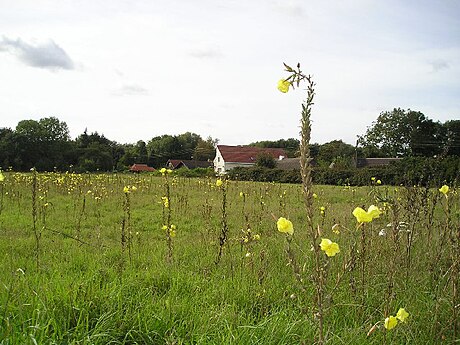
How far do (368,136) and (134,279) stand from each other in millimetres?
61865

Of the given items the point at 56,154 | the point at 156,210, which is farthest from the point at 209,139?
the point at 156,210

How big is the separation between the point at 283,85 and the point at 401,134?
210ft

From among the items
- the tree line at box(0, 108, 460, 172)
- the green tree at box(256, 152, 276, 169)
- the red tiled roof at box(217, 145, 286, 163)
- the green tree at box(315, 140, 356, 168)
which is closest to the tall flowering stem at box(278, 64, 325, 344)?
the tree line at box(0, 108, 460, 172)

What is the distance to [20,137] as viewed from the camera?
41531 mm

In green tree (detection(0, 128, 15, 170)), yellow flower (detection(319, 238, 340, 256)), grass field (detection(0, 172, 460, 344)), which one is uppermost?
green tree (detection(0, 128, 15, 170))

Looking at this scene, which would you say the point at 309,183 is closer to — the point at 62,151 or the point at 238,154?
the point at 62,151

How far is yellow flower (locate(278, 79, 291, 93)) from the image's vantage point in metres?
1.82

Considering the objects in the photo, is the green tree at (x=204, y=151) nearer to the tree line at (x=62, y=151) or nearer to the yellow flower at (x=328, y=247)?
the tree line at (x=62, y=151)

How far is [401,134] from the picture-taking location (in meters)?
59.6

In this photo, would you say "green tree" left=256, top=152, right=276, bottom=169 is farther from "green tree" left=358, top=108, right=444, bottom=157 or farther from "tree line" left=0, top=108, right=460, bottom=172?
"green tree" left=358, top=108, right=444, bottom=157

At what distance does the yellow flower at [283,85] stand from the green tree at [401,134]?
5962 cm

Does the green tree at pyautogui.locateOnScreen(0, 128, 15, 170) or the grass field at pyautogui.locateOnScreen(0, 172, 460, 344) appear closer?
the grass field at pyautogui.locateOnScreen(0, 172, 460, 344)

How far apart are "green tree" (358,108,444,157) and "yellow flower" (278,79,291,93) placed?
5962 cm

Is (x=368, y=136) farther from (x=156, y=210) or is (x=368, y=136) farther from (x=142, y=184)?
(x=156, y=210)
